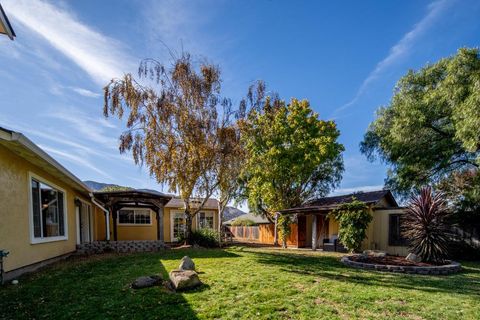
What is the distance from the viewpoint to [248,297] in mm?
4828

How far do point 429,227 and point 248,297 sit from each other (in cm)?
757

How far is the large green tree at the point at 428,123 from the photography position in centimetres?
1236

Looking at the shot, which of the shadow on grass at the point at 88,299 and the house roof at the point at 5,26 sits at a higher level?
the house roof at the point at 5,26

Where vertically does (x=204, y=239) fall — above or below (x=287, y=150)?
below

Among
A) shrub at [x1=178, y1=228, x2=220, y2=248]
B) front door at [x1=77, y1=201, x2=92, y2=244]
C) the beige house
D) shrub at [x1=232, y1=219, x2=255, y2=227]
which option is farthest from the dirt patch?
shrub at [x1=232, y1=219, x2=255, y2=227]

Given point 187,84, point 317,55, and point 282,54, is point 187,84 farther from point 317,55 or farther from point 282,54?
point 317,55

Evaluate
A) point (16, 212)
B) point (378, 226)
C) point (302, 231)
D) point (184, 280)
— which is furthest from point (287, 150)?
point (16, 212)

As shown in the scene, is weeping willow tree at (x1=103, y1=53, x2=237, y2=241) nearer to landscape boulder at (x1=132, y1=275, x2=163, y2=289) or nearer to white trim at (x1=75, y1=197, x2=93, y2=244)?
white trim at (x1=75, y1=197, x2=93, y2=244)

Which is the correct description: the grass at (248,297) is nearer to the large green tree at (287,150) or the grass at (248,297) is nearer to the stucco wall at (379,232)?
the stucco wall at (379,232)

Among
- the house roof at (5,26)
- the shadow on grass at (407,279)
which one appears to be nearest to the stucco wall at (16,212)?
the house roof at (5,26)

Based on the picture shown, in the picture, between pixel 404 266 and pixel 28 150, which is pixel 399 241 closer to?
pixel 404 266

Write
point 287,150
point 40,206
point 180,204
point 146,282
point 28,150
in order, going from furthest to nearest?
point 180,204, point 287,150, point 40,206, point 28,150, point 146,282

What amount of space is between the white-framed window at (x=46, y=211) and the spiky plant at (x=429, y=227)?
11.6 meters

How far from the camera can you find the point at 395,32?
1099cm
